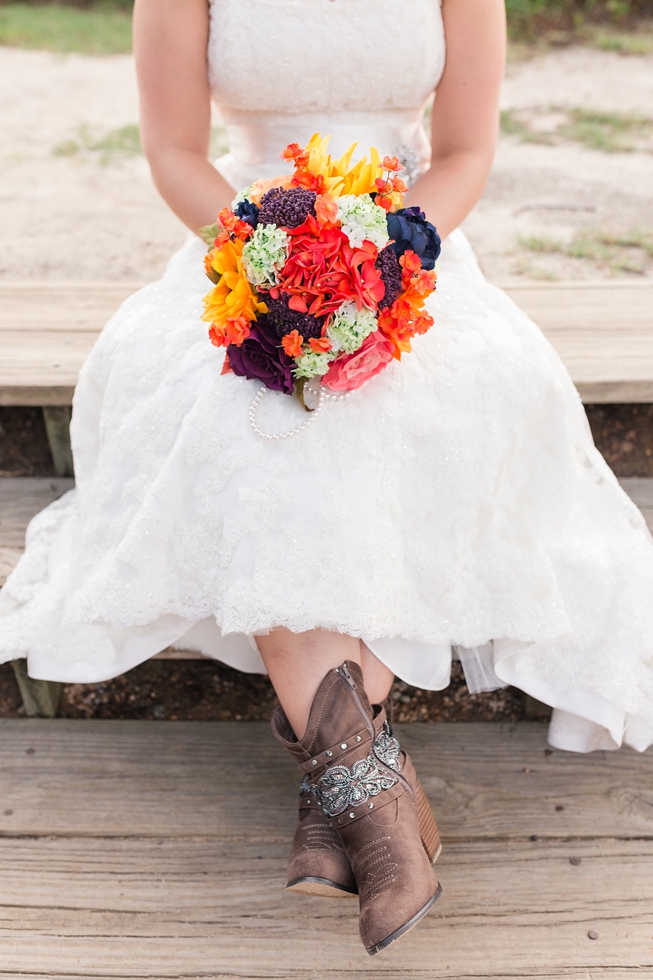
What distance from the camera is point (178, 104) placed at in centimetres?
173

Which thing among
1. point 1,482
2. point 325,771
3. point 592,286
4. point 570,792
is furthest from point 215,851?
point 592,286

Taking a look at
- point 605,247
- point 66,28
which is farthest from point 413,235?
point 66,28

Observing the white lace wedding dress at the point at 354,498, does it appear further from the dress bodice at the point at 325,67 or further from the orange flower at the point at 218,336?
the orange flower at the point at 218,336

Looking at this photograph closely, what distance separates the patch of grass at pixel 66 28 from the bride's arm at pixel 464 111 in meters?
6.19

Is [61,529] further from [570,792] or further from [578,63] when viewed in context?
[578,63]

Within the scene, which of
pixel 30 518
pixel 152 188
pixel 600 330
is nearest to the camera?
pixel 30 518

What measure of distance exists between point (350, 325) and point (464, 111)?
82 centimetres

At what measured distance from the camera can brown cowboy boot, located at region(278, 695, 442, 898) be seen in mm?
1299

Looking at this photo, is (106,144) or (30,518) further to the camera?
(106,144)

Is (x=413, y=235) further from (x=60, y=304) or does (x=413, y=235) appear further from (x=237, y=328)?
(x=60, y=304)

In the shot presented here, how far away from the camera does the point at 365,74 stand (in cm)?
171

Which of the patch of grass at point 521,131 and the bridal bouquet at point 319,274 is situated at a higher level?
the bridal bouquet at point 319,274

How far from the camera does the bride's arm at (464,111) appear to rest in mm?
1712

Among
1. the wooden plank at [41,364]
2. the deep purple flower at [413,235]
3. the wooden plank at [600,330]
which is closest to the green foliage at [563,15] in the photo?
the wooden plank at [600,330]
